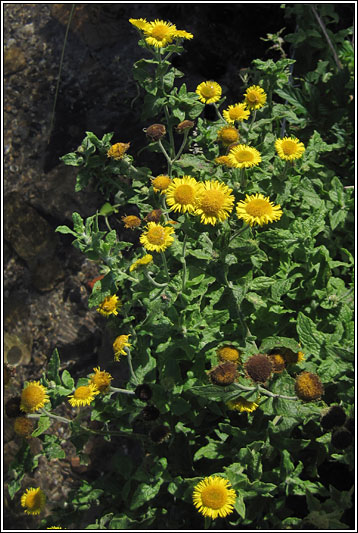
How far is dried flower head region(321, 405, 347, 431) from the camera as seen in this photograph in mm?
1575

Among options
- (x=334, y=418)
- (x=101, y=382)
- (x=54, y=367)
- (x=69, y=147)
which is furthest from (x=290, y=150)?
(x=69, y=147)

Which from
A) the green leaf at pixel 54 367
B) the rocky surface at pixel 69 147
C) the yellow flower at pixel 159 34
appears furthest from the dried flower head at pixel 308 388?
the rocky surface at pixel 69 147

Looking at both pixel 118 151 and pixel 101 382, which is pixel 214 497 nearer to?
pixel 101 382

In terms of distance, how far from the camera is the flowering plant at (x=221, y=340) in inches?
68.1

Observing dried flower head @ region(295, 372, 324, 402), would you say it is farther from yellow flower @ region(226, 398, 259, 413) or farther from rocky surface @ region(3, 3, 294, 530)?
rocky surface @ region(3, 3, 294, 530)

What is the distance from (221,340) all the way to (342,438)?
0.61 metres

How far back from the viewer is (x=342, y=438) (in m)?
1.56

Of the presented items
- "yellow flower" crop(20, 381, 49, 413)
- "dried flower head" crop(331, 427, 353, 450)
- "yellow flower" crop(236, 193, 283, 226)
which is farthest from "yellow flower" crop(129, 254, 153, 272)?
"dried flower head" crop(331, 427, 353, 450)

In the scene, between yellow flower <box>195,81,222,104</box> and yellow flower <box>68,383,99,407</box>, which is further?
yellow flower <box>195,81,222,104</box>

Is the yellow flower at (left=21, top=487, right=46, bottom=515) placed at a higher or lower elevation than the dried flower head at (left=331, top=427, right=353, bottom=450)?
lower

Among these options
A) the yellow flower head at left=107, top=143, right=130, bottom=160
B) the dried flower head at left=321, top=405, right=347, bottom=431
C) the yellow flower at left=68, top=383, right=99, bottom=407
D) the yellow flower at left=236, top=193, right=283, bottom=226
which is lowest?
the yellow flower at left=68, top=383, right=99, bottom=407

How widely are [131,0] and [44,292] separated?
1957 mm

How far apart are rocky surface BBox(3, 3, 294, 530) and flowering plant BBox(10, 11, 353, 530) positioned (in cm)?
86

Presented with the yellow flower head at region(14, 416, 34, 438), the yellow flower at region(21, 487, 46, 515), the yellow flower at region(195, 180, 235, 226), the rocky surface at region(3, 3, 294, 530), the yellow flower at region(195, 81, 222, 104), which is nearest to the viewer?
the yellow flower at region(195, 180, 235, 226)
